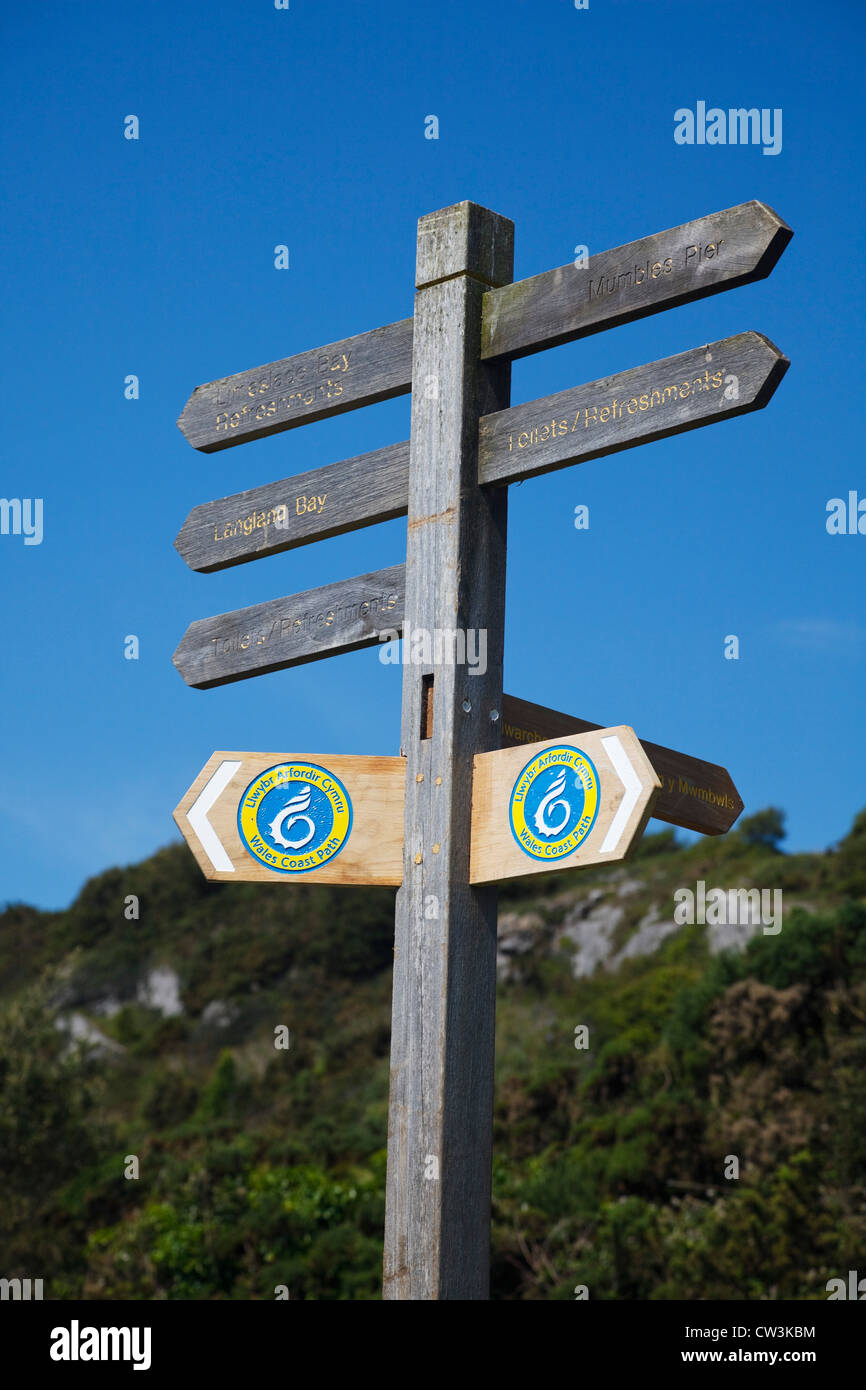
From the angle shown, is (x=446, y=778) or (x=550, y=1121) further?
(x=550, y=1121)

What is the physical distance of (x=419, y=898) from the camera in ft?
12.2

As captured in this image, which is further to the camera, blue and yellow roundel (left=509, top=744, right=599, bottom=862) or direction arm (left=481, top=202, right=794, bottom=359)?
direction arm (left=481, top=202, right=794, bottom=359)

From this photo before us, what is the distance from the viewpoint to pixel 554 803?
11.6 ft

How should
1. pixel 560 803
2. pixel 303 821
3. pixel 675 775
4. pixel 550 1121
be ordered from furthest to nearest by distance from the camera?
pixel 550 1121, pixel 675 775, pixel 303 821, pixel 560 803

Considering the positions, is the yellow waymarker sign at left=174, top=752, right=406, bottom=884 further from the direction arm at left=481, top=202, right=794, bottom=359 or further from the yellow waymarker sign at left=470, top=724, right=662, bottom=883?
the direction arm at left=481, top=202, right=794, bottom=359

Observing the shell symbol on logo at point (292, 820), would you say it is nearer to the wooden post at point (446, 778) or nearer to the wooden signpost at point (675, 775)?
the wooden post at point (446, 778)

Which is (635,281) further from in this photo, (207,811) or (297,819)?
(207,811)

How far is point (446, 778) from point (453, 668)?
10.7 inches

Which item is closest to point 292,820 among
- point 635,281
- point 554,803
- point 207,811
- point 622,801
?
point 207,811

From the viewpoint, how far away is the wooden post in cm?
352

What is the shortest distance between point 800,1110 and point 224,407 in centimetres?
1821

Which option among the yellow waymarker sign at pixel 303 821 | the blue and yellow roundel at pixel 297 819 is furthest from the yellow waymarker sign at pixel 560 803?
the blue and yellow roundel at pixel 297 819

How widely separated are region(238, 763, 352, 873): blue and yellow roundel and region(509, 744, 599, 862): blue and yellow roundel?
47cm

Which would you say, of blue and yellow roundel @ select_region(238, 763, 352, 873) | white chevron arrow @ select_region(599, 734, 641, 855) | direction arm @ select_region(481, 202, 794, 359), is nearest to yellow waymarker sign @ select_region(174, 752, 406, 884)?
blue and yellow roundel @ select_region(238, 763, 352, 873)
